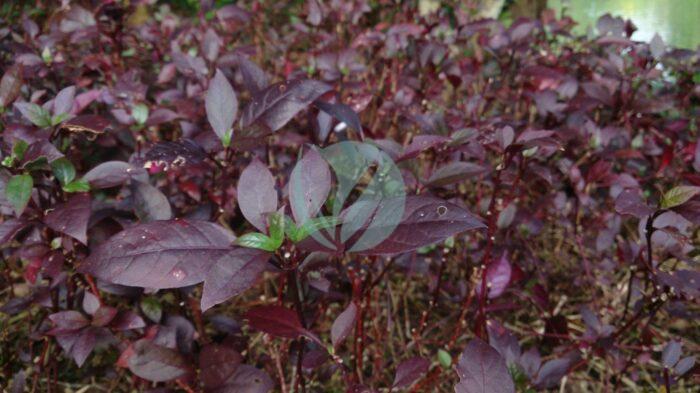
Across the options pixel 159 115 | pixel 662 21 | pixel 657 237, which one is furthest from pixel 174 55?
pixel 662 21

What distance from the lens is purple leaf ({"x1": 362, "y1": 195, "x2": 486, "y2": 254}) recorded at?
0.56m

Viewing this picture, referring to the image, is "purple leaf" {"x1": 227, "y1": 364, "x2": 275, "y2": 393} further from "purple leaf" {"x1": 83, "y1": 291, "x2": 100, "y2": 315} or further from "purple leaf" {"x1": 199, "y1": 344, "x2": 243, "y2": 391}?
"purple leaf" {"x1": 83, "y1": 291, "x2": 100, "y2": 315}

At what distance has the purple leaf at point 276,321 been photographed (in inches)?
27.4

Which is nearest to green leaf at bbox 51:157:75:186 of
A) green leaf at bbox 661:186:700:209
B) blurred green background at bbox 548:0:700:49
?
green leaf at bbox 661:186:700:209

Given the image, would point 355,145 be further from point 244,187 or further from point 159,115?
point 159,115

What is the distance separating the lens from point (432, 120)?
3.85ft

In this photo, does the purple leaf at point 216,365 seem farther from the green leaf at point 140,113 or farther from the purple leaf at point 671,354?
the purple leaf at point 671,354

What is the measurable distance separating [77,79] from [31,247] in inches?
30.2

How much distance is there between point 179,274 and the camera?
0.58m

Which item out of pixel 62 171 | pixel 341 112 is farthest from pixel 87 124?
pixel 341 112

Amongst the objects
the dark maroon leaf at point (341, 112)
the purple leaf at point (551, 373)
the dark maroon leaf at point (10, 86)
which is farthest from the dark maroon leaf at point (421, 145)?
the dark maroon leaf at point (10, 86)

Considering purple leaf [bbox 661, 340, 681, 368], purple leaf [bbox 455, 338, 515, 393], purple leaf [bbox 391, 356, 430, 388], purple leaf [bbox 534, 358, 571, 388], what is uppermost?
purple leaf [bbox 455, 338, 515, 393]

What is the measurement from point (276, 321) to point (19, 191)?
40cm

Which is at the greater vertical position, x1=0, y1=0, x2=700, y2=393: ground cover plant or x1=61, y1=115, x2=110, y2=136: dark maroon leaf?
x1=61, y1=115, x2=110, y2=136: dark maroon leaf
